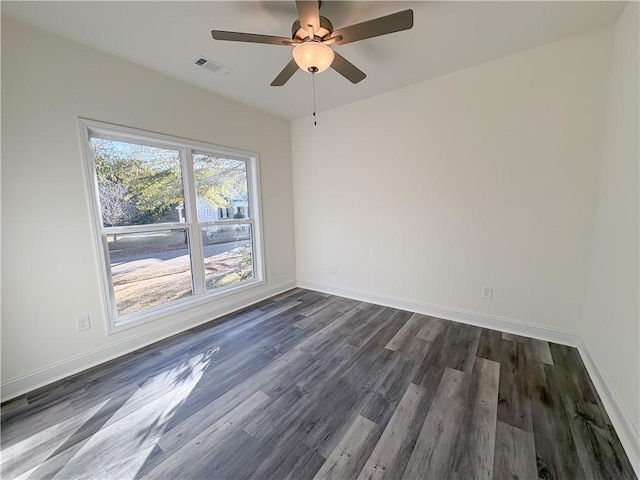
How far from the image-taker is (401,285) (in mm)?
3156

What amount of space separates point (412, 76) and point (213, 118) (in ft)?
7.27

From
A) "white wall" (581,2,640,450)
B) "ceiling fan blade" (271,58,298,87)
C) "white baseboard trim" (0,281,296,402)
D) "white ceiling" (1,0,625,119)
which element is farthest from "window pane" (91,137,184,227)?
"white wall" (581,2,640,450)

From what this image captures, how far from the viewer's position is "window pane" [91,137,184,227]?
2240 millimetres

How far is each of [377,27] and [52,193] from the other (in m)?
2.57

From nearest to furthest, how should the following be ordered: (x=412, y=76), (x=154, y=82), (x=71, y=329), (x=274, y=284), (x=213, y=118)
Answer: (x=71, y=329), (x=154, y=82), (x=412, y=76), (x=213, y=118), (x=274, y=284)

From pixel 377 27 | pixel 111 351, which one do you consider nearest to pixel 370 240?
pixel 377 27

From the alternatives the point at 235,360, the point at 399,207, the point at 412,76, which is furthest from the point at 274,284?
the point at 412,76

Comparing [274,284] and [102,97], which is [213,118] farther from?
[274,284]

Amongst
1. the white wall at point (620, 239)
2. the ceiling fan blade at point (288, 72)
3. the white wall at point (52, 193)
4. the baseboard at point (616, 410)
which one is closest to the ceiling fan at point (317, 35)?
the ceiling fan blade at point (288, 72)

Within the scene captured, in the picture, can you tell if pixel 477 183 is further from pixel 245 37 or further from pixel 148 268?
pixel 148 268

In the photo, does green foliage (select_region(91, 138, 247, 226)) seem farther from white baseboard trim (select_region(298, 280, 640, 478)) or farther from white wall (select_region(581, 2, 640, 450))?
white wall (select_region(581, 2, 640, 450))

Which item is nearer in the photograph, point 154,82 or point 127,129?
point 127,129

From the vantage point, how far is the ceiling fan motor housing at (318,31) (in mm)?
1578

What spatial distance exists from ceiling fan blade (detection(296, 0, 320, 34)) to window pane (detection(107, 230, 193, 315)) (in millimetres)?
2276
